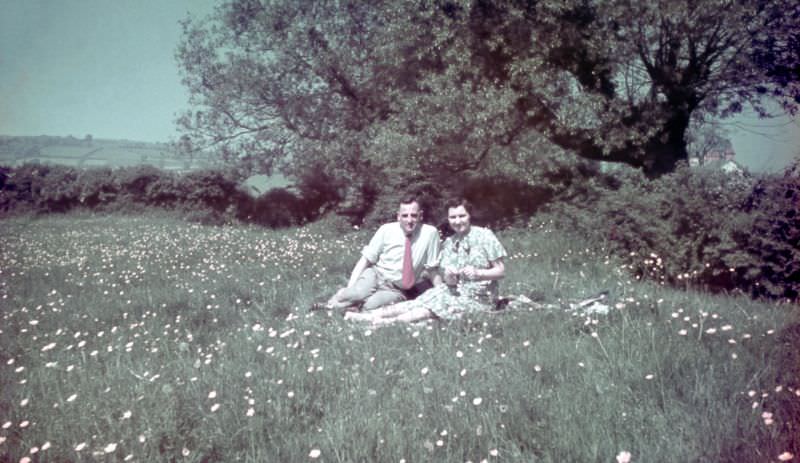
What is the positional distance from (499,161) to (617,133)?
2.80 m

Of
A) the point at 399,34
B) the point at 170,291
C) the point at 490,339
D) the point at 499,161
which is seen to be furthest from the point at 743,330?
the point at 399,34

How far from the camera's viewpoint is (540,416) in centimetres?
293

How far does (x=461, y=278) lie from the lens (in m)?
5.55

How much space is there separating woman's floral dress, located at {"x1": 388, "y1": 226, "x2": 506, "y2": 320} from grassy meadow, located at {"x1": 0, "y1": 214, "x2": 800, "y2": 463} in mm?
472

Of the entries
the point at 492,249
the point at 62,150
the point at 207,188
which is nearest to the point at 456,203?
the point at 492,249

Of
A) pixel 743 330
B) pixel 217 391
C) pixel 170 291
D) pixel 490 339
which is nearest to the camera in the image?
pixel 217 391

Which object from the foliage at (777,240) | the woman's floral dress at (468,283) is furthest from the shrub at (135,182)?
the foliage at (777,240)

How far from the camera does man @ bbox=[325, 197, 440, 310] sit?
593 cm

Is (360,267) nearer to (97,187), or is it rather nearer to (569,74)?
(569,74)

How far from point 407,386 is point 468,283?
2.15 metres

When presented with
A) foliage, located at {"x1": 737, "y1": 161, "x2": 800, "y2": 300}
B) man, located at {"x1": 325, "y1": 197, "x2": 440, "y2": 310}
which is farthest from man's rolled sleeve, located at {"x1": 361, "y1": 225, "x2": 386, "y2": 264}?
foliage, located at {"x1": 737, "y1": 161, "x2": 800, "y2": 300}

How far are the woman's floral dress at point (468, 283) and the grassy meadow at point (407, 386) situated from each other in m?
0.47

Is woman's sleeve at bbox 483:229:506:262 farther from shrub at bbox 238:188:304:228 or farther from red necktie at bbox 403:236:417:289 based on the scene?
shrub at bbox 238:188:304:228

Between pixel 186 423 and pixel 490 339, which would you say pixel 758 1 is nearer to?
pixel 490 339
